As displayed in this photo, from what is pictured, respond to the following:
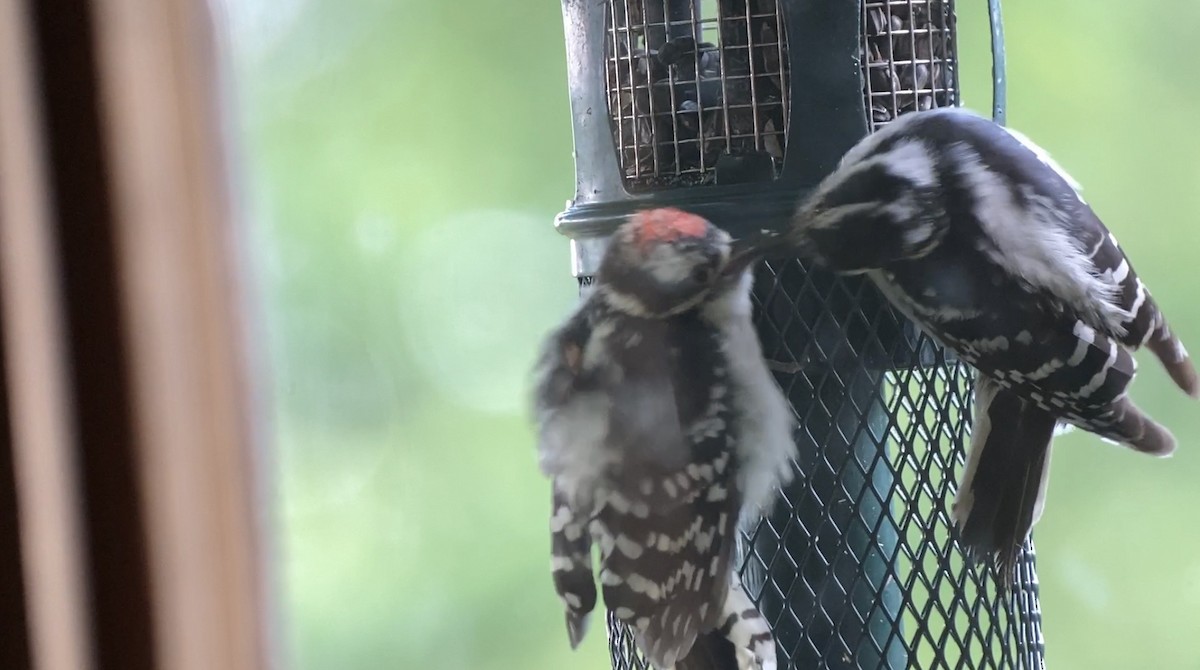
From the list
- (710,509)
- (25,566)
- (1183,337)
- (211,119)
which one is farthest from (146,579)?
(1183,337)

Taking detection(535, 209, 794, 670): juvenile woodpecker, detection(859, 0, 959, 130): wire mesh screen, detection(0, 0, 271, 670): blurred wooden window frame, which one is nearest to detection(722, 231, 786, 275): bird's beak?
detection(535, 209, 794, 670): juvenile woodpecker

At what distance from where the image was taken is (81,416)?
0.46m

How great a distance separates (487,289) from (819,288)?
0.20m

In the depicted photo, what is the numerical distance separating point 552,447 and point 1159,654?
1.36ft

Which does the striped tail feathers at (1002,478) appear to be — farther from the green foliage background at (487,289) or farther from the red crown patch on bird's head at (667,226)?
the red crown patch on bird's head at (667,226)

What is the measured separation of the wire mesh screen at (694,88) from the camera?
0.64 metres

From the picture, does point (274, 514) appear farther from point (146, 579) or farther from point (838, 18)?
point (838, 18)

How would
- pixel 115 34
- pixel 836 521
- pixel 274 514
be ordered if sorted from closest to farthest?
pixel 115 34 < pixel 274 514 < pixel 836 521

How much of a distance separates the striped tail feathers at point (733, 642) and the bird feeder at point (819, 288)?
0.06ft

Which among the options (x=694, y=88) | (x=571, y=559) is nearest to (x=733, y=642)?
(x=571, y=559)

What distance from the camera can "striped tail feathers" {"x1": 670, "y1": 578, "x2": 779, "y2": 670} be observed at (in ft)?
2.06

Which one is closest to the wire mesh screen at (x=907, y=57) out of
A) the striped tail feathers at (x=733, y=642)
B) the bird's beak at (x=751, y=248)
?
the bird's beak at (x=751, y=248)

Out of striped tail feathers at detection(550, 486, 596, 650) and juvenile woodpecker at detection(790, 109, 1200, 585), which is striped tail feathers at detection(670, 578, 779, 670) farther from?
juvenile woodpecker at detection(790, 109, 1200, 585)

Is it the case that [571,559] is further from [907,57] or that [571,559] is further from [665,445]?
[907,57]
